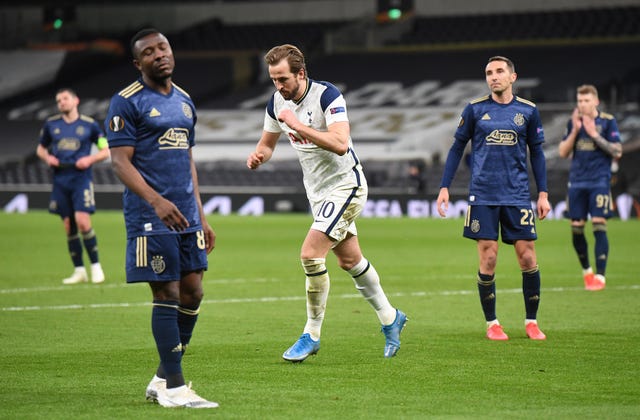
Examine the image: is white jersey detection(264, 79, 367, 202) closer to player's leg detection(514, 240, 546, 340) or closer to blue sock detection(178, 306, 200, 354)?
blue sock detection(178, 306, 200, 354)

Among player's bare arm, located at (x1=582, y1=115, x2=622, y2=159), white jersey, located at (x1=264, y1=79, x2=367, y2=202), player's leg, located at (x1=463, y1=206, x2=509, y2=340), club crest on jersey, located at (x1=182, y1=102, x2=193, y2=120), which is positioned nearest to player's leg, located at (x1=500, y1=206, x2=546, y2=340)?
player's leg, located at (x1=463, y1=206, x2=509, y2=340)

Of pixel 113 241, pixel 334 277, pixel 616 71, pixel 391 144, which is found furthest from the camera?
pixel 616 71

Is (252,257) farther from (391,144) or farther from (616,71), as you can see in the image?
(616,71)

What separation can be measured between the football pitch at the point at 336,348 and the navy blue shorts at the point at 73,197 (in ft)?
3.21

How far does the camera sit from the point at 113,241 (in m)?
22.9

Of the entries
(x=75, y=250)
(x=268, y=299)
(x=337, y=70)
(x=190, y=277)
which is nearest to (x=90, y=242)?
(x=75, y=250)

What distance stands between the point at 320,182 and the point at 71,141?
7.26 m

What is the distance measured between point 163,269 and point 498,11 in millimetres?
→ 44115

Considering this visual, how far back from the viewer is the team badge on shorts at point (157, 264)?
665cm

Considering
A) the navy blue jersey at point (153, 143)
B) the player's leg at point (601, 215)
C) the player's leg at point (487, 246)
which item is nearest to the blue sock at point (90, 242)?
the player's leg at point (601, 215)

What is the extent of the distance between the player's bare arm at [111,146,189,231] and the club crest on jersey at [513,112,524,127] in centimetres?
398

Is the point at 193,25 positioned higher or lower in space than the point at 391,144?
higher

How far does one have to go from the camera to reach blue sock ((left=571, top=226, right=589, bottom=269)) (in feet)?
46.5

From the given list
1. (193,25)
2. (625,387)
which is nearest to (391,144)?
(193,25)
